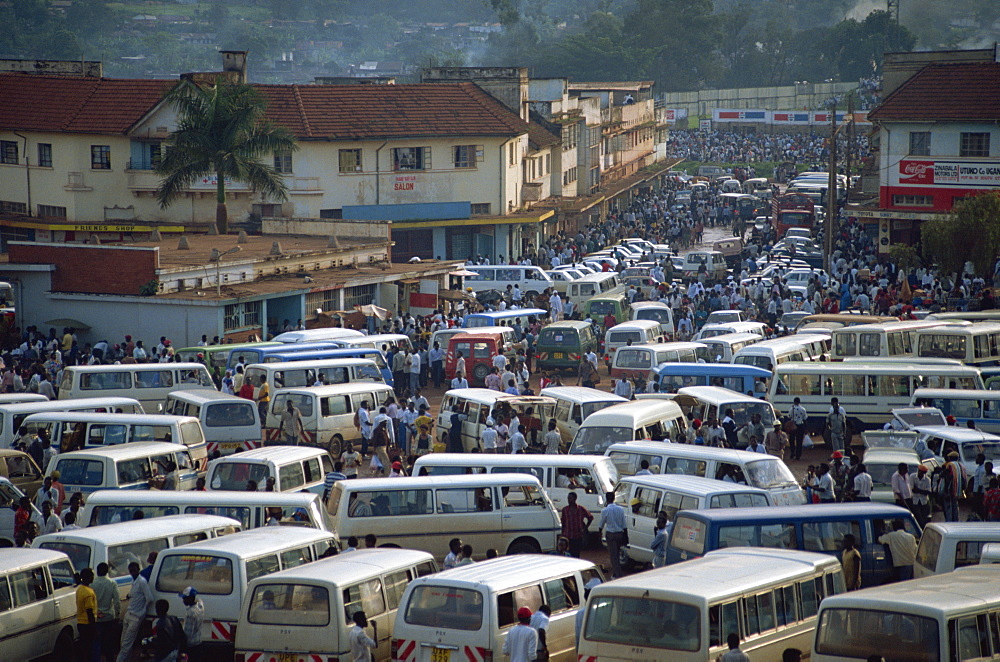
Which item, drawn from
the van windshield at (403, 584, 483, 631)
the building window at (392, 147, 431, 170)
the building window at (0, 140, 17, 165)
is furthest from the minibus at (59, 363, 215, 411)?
the building window at (0, 140, 17, 165)

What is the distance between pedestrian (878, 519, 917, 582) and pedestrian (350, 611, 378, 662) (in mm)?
6501

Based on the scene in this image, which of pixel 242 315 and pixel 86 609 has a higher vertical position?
pixel 242 315

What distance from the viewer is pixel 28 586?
43.8 ft

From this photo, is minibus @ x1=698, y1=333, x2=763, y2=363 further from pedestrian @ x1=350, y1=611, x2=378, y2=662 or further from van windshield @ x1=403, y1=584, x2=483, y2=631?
pedestrian @ x1=350, y1=611, x2=378, y2=662

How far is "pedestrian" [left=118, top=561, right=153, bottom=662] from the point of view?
44.3 feet

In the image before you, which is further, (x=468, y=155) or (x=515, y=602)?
(x=468, y=155)

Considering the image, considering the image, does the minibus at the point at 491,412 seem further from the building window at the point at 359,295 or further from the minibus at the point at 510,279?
Answer: the minibus at the point at 510,279

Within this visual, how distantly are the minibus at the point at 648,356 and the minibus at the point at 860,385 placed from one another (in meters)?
3.30

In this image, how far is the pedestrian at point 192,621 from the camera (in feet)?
42.8

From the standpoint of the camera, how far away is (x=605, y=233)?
59.6 m

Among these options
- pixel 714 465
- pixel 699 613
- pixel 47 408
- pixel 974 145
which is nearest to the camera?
pixel 699 613

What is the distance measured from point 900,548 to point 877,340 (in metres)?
14.2

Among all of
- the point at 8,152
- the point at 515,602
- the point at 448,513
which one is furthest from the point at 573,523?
the point at 8,152

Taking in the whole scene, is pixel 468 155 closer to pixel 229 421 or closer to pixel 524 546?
pixel 229 421
